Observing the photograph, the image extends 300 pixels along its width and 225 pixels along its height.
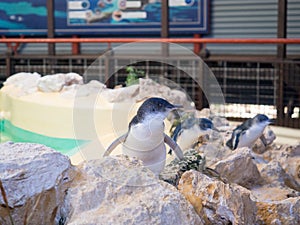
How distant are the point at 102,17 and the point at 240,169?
22.8 feet

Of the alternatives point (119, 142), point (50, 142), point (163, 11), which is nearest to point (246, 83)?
point (163, 11)

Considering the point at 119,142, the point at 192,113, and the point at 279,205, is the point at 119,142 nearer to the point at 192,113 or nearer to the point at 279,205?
the point at 279,205

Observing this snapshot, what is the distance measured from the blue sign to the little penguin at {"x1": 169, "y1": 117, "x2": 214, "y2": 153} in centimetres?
577

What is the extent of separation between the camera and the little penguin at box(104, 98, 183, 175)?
3047mm

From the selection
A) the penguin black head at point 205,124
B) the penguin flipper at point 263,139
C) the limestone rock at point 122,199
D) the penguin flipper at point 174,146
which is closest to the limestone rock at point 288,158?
the penguin flipper at point 263,139

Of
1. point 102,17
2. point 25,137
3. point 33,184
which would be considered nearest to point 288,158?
point 33,184

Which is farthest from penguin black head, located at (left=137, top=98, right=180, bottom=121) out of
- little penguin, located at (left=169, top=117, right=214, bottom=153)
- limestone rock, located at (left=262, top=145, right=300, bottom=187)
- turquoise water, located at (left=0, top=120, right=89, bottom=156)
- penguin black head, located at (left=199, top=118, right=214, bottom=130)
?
turquoise water, located at (left=0, top=120, right=89, bottom=156)

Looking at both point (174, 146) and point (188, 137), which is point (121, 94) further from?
point (174, 146)

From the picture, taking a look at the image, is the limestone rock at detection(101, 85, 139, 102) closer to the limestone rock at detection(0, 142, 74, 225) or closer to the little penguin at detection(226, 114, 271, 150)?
the little penguin at detection(226, 114, 271, 150)

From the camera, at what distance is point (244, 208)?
279 cm

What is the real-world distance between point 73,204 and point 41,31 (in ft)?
28.3

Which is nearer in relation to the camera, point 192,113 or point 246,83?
point 192,113

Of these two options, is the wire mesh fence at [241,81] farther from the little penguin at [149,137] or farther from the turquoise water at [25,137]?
the little penguin at [149,137]

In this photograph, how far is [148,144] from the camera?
10.3 feet
